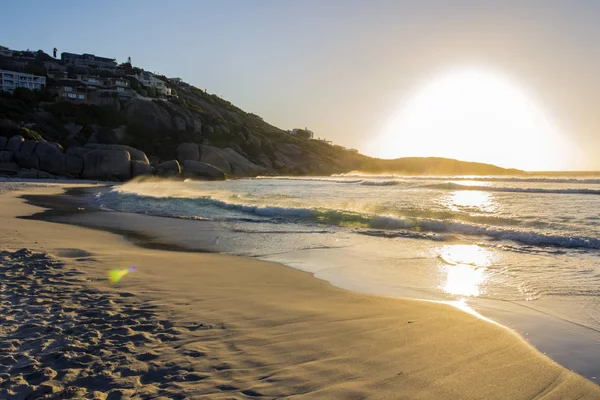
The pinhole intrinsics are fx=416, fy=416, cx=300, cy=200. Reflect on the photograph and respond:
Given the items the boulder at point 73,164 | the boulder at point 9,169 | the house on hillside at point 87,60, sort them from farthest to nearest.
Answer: the house on hillside at point 87,60 < the boulder at point 73,164 < the boulder at point 9,169

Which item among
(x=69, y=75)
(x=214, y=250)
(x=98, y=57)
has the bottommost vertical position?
(x=214, y=250)

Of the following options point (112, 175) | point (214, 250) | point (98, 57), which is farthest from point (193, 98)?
point (214, 250)

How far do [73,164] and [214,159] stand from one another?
76.3 feet

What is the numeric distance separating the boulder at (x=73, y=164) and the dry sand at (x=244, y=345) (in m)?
41.1

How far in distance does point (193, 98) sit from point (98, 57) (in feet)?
91.1

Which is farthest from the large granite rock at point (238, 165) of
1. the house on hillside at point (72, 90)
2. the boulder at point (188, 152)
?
the house on hillside at point (72, 90)

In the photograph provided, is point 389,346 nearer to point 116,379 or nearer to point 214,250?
point 116,379

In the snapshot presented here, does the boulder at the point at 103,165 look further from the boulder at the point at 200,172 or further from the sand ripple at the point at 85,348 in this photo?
the sand ripple at the point at 85,348

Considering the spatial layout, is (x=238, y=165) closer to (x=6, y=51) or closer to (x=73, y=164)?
(x=73, y=164)

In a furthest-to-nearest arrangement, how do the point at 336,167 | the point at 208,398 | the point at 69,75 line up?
the point at 336,167 < the point at 69,75 < the point at 208,398

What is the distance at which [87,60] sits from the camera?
106125mm

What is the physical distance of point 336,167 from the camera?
9600 cm

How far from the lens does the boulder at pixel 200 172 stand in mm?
48812

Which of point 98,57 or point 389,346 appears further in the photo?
point 98,57
